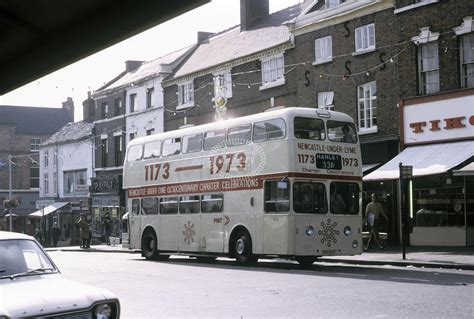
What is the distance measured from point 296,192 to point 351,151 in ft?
7.17

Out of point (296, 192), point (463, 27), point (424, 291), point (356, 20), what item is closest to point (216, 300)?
point (424, 291)

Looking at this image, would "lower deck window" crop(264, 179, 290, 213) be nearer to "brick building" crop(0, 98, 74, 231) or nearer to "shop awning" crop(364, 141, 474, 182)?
"shop awning" crop(364, 141, 474, 182)

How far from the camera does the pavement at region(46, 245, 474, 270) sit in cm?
1748

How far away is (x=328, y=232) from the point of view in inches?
710

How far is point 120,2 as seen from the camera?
424 cm

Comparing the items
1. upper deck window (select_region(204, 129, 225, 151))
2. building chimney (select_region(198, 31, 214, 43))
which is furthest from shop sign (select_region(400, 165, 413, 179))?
building chimney (select_region(198, 31, 214, 43))

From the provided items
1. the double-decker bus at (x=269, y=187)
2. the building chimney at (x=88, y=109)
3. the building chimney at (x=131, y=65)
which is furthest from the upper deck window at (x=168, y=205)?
the building chimney at (x=88, y=109)

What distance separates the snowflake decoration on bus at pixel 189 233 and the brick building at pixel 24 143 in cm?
4974

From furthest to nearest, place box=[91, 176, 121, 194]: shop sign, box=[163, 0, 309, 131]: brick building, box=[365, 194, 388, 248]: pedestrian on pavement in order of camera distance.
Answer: box=[91, 176, 121, 194]: shop sign → box=[163, 0, 309, 131]: brick building → box=[365, 194, 388, 248]: pedestrian on pavement

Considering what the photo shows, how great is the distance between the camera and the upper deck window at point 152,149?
23203 millimetres

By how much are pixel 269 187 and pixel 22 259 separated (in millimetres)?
11521

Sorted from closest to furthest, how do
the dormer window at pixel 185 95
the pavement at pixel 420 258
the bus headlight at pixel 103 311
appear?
the bus headlight at pixel 103 311, the pavement at pixel 420 258, the dormer window at pixel 185 95

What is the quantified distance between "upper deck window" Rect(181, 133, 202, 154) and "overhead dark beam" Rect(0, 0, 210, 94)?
49.3 feet

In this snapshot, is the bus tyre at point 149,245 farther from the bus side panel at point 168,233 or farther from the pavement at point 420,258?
the pavement at point 420,258
